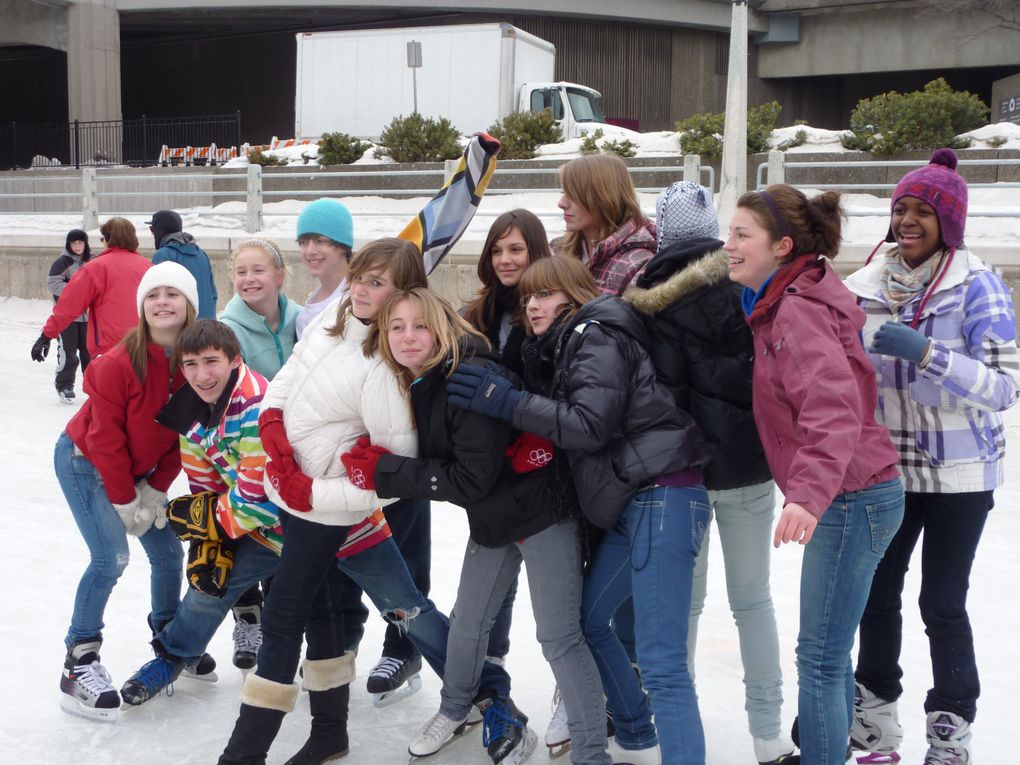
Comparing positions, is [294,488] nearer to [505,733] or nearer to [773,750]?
[505,733]

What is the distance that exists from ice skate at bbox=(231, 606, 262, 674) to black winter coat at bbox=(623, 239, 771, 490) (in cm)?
186

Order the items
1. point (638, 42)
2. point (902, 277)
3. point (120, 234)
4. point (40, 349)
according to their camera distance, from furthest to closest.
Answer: point (638, 42), point (40, 349), point (120, 234), point (902, 277)

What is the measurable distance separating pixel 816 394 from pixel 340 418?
128 cm

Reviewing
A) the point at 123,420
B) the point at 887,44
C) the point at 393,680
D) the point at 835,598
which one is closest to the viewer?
the point at 835,598

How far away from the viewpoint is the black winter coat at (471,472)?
2688mm

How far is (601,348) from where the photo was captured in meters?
2.62

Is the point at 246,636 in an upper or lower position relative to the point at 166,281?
lower

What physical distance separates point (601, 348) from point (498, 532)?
1.91ft

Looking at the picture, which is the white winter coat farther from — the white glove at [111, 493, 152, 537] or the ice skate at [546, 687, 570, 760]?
the ice skate at [546, 687, 570, 760]

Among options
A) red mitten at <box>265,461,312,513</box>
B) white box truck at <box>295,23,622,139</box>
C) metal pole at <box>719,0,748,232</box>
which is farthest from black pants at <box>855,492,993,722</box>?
white box truck at <box>295,23,622,139</box>

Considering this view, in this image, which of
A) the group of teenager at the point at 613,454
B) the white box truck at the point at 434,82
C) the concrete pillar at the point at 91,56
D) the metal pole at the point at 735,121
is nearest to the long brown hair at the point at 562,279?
the group of teenager at the point at 613,454

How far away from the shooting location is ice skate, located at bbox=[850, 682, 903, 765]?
10.1ft

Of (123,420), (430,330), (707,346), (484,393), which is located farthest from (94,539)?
(707,346)

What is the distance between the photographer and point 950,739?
290 cm
